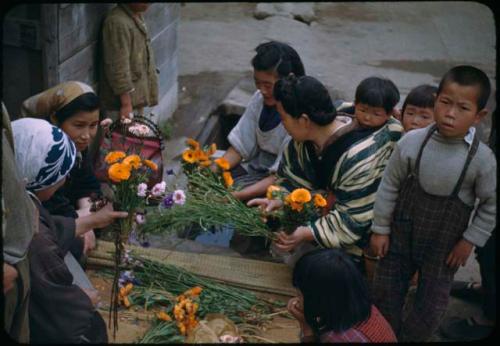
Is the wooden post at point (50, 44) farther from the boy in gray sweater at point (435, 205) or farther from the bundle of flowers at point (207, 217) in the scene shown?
the boy in gray sweater at point (435, 205)

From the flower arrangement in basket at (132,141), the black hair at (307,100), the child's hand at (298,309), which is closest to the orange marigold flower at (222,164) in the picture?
the flower arrangement in basket at (132,141)

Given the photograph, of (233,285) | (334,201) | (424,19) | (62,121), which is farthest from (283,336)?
(424,19)

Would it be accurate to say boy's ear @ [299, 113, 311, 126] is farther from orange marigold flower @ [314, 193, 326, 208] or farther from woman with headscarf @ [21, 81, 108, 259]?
woman with headscarf @ [21, 81, 108, 259]

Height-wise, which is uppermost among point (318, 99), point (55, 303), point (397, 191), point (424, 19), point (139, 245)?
point (318, 99)

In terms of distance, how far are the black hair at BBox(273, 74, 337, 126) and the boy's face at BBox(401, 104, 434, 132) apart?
2.02ft

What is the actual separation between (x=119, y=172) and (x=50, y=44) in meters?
1.78

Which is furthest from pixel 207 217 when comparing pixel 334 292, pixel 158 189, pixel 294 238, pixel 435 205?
pixel 334 292

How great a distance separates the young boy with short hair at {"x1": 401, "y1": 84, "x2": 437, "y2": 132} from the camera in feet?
13.1

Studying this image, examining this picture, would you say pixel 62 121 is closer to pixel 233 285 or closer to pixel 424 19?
pixel 233 285

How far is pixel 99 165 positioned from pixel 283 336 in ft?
6.27

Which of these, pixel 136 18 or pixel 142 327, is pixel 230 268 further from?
pixel 136 18

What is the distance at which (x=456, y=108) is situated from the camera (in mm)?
3176

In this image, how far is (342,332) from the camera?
274 cm

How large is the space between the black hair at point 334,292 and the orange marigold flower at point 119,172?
2.93 ft
